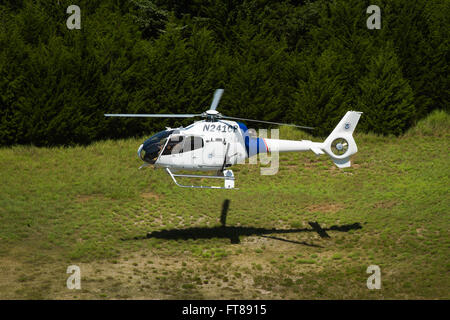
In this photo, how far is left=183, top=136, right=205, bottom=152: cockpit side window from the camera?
2306 centimetres

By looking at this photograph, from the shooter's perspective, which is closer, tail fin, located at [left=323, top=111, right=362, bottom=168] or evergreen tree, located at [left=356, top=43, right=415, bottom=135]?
tail fin, located at [left=323, top=111, right=362, bottom=168]

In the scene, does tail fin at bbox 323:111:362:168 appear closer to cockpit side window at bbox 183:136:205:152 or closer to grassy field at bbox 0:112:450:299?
grassy field at bbox 0:112:450:299

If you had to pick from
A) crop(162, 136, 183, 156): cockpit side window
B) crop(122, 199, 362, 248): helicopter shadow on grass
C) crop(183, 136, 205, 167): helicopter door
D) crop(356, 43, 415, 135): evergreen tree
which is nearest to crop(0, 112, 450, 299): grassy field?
crop(122, 199, 362, 248): helicopter shadow on grass

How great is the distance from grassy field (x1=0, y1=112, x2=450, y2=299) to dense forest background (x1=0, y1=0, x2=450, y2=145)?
2137mm

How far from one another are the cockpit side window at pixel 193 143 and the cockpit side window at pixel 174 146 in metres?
0.21

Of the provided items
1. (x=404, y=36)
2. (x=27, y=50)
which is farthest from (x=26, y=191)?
(x=404, y=36)

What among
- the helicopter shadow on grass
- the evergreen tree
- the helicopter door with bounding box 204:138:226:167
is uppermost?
A: the evergreen tree

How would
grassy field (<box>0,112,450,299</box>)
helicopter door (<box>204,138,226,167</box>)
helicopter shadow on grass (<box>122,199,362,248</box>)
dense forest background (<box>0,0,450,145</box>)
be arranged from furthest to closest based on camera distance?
dense forest background (<box>0,0,450,145</box>) < helicopter shadow on grass (<box>122,199,362,248</box>) < helicopter door (<box>204,138,226,167</box>) < grassy field (<box>0,112,450,299</box>)

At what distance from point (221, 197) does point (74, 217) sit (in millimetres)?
8257

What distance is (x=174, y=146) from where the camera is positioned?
2295 centimetres

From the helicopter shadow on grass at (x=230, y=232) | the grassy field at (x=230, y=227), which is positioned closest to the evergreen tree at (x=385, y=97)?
the grassy field at (x=230, y=227)

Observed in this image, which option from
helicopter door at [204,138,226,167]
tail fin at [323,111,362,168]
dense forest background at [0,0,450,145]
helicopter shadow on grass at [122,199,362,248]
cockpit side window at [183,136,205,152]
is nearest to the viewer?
cockpit side window at [183,136,205,152]

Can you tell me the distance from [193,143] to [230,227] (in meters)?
6.54

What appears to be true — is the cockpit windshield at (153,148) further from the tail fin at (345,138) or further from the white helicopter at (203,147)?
the tail fin at (345,138)
